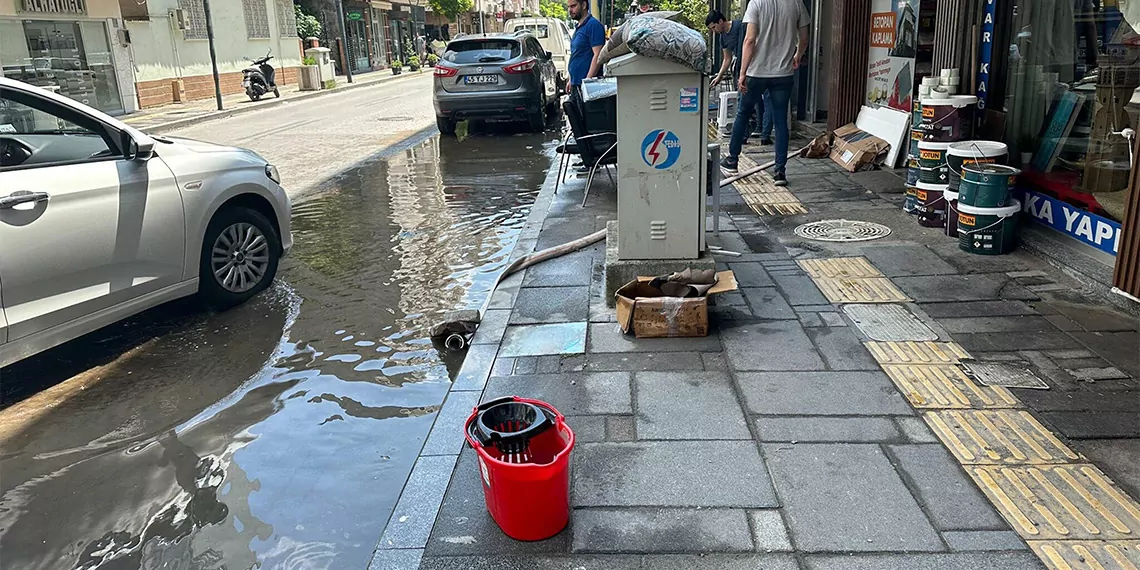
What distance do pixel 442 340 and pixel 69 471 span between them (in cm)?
194

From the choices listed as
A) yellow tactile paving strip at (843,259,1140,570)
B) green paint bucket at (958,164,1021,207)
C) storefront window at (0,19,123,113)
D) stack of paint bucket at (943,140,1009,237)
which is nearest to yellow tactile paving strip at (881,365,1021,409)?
yellow tactile paving strip at (843,259,1140,570)

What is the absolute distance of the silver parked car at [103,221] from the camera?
404 cm

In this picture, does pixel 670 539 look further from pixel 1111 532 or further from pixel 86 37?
pixel 86 37

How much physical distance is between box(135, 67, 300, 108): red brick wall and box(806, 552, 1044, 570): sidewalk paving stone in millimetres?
23401

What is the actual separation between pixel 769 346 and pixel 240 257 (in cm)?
352

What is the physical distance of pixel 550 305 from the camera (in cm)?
491

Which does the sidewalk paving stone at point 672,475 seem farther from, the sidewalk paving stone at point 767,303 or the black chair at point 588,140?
the black chair at point 588,140

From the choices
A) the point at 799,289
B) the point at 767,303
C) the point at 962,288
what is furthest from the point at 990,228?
the point at 767,303

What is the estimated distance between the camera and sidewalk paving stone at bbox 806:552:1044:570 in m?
2.43

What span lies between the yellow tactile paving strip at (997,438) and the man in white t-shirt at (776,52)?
4.87m

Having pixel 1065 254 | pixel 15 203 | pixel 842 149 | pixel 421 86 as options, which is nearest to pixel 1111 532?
pixel 1065 254

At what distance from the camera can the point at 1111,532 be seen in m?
2.56

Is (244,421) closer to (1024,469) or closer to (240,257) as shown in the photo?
(240,257)

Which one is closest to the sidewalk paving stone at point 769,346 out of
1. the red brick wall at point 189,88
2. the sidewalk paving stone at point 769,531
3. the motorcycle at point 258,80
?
the sidewalk paving stone at point 769,531
